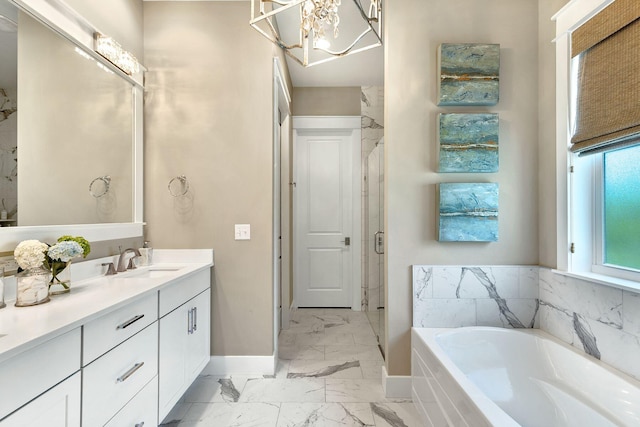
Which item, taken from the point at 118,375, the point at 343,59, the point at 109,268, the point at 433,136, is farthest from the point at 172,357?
the point at 343,59

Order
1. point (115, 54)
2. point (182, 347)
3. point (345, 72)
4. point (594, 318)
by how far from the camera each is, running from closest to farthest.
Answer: point (594, 318) < point (182, 347) < point (115, 54) < point (345, 72)

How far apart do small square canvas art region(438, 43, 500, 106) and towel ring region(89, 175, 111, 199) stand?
86.7 inches

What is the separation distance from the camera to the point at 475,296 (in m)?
1.95

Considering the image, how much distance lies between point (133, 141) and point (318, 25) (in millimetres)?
1590

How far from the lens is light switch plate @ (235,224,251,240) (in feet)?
7.29

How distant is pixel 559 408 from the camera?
→ 57.2 inches

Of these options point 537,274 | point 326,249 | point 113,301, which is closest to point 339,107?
point 326,249

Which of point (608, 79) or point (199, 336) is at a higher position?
point (608, 79)

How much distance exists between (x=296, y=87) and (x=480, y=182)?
2.57m

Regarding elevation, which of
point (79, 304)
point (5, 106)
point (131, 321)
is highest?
point (5, 106)

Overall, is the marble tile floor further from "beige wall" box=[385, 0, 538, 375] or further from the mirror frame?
the mirror frame

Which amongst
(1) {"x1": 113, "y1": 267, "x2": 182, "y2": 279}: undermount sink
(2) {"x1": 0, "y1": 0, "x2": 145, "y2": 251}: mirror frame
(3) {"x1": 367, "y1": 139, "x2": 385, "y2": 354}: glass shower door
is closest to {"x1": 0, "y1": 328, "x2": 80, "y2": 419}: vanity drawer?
(2) {"x1": 0, "y1": 0, "x2": 145, "y2": 251}: mirror frame

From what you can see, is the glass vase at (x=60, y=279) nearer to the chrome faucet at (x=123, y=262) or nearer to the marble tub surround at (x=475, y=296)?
the chrome faucet at (x=123, y=262)

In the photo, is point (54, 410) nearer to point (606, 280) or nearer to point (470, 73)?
point (606, 280)
